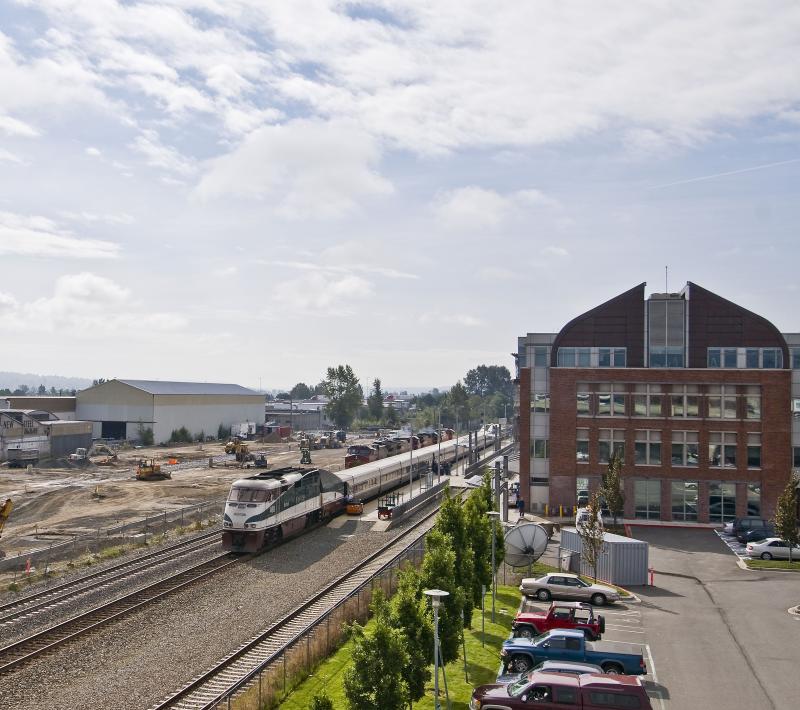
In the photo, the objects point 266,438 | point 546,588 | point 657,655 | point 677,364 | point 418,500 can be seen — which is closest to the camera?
point 657,655

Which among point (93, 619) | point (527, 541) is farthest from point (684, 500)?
point (93, 619)

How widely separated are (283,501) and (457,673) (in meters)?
22.1

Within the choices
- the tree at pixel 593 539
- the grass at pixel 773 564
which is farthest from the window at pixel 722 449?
the tree at pixel 593 539

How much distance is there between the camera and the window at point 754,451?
57125mm

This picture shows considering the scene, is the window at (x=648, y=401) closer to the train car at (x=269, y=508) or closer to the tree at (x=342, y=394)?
the train car at (x=269, y=508)

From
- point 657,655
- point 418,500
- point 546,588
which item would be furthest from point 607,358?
point 657,655

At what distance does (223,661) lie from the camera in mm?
24547

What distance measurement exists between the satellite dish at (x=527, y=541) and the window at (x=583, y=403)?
84.3ft

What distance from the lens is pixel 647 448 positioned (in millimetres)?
58875

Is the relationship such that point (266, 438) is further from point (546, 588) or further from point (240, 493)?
point (546, 588)

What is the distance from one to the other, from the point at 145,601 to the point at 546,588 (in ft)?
58.2

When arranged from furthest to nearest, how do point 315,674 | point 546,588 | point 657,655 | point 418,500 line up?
point 418,500
point 546,588
point 657,655
point 315,674

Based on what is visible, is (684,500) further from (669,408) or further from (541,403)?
(541,403)

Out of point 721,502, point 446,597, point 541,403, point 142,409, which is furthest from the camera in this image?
point 142,409
